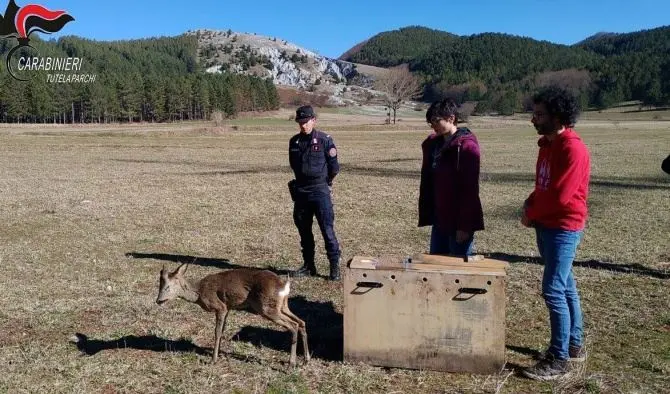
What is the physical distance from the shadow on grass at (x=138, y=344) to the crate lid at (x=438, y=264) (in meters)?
1.74

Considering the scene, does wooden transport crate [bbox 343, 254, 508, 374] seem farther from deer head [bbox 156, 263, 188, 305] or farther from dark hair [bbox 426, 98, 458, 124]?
deer head [bbox 156, 263, 188, 305]

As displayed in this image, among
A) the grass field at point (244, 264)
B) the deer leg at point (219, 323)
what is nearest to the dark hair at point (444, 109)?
the grass field at point (244, 264)

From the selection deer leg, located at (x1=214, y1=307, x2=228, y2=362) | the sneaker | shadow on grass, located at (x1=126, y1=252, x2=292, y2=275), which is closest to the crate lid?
the sneaker

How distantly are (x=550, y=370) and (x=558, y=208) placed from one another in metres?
1.31

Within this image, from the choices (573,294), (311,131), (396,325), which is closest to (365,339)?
(396,325)

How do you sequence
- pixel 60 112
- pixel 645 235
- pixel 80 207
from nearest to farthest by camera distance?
pixel 645 235
pixel 80 207
pixel 60 112

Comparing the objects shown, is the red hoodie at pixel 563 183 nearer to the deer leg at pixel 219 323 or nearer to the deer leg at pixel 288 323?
the deer leg at pixel 288 323

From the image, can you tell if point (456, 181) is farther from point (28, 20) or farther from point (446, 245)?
point (28, 20)

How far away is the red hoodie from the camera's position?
4188 mm

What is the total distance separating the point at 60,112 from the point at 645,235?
118 meters

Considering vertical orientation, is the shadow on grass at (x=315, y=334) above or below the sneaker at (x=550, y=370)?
below

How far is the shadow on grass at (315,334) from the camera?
17.4ft

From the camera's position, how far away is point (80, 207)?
13.6 meters

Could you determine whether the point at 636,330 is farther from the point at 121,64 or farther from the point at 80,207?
the point at 121,64
